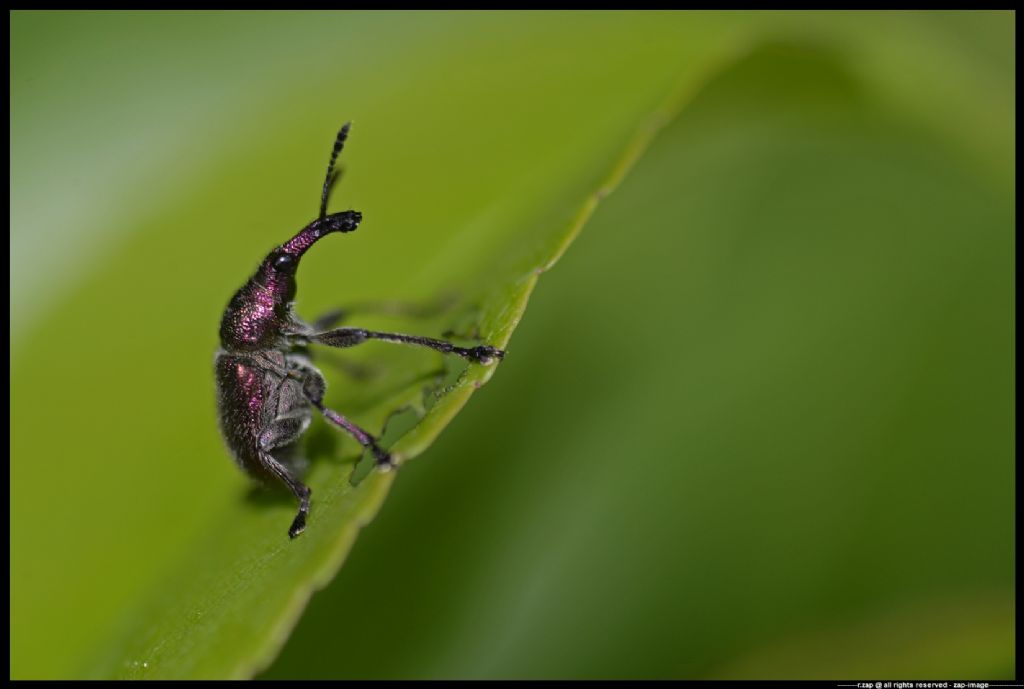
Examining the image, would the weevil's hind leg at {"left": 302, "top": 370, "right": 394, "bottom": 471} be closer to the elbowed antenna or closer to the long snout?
the long snout

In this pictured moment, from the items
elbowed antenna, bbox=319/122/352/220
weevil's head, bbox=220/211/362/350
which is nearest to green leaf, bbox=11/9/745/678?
weevil's head, bbox=220/211/362/350

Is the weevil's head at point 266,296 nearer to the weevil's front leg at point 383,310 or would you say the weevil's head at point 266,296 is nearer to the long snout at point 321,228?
the long snout at point 321,228

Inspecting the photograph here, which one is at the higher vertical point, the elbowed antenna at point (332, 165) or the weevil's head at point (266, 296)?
the elbowed antenna at point (332, 165)

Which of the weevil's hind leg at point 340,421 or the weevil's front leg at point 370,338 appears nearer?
the weevil's hind leg at point 340,421

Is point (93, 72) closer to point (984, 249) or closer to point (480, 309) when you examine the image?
point (480, 309)

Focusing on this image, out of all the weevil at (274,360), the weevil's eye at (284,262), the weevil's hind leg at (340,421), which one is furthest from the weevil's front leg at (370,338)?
the weevil's eye at (284,262)

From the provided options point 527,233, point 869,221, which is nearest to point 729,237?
point 869,221
